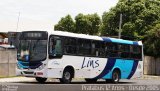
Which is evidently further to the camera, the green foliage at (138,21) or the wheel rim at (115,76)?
the green foliage at (138,21)

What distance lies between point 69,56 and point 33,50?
2226 mm

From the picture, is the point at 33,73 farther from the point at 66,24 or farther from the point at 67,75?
the point at 66,24

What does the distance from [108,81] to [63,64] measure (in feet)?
21.3

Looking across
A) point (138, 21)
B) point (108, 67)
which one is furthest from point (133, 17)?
point (108, 67)

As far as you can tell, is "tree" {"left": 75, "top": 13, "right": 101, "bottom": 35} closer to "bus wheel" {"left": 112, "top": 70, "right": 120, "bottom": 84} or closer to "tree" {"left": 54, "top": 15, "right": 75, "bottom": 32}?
"tree" {"left": 54, "top": 15, "right": 75, "bottom": 32}

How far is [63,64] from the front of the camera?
27766mm

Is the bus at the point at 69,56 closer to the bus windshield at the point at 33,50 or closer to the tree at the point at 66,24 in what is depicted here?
the bus windshield at the point at 33,50

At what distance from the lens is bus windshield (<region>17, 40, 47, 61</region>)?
2693 centimetres

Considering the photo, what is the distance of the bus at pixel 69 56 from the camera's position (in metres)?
27.0

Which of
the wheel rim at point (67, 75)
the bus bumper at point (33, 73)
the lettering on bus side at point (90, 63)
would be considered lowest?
the wheel rim at point (67, 75)

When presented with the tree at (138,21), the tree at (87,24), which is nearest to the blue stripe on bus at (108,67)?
the tree at (138,21)

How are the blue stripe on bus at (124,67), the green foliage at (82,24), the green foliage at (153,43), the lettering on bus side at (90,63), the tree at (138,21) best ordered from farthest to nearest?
the green foliage at (82,24)
the tree at (138,21)
the green foliage at (153,43)
the blue stripe on bus at (124,67)
the lettering on bus side at (90,63)

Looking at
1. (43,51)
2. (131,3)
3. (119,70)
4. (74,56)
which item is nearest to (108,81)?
(119,70)

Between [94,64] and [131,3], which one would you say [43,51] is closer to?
[94,64]
